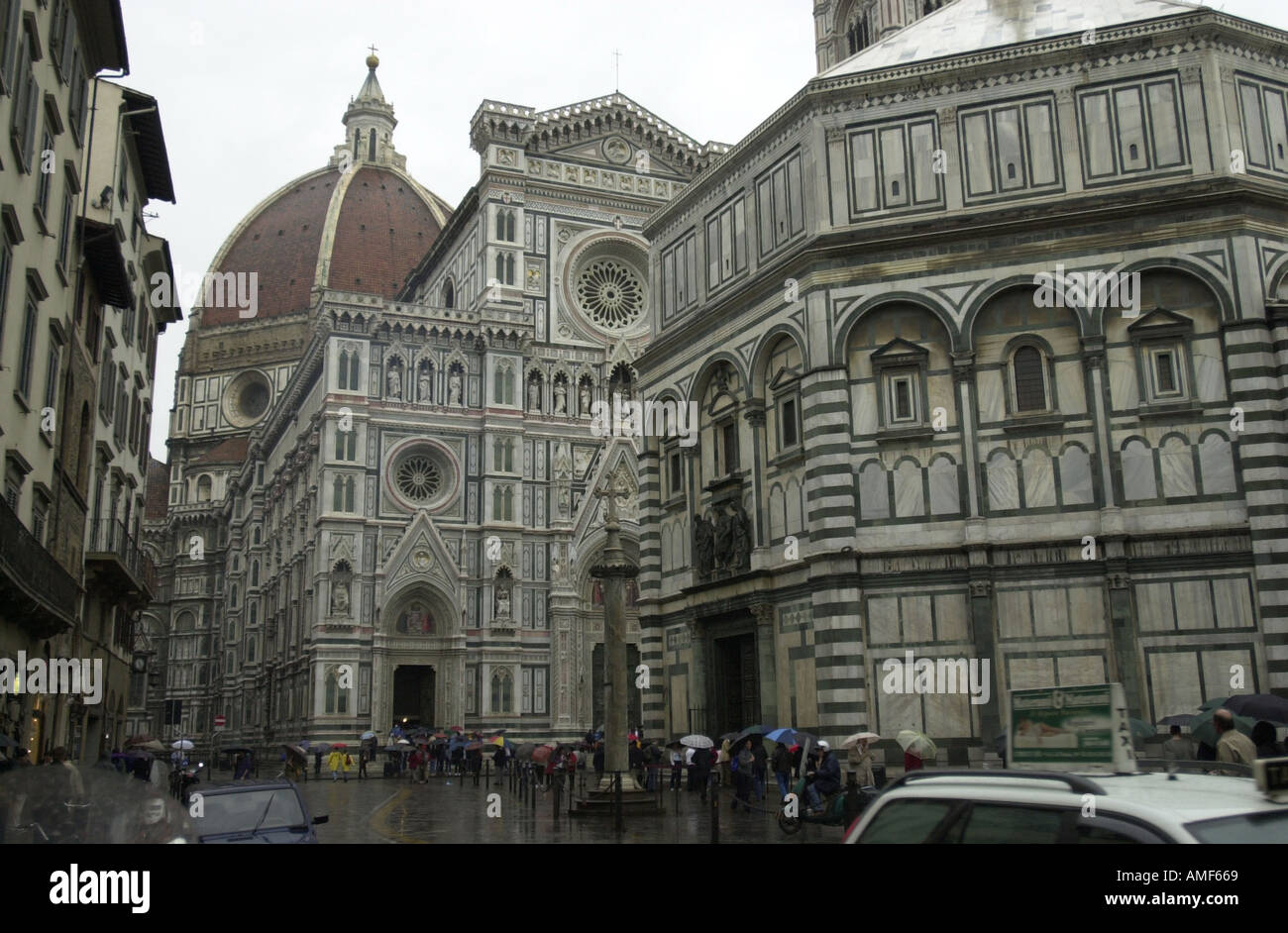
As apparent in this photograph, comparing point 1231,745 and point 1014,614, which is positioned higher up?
point 1014,614

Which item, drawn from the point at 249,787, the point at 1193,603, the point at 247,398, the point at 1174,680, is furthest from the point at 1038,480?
the point at 247,398

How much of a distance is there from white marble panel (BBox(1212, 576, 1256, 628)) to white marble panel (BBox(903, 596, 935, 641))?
5.21m

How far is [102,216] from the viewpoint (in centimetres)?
2828

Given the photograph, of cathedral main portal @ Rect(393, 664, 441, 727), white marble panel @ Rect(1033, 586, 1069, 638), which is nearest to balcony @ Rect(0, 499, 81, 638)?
white marble panel @ Rect(1033, 586, 1069, 638)

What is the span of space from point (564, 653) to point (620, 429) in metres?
12.2

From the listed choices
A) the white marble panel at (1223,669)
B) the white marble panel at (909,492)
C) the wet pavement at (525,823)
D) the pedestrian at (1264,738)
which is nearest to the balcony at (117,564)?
the wet pavement at (525,823)

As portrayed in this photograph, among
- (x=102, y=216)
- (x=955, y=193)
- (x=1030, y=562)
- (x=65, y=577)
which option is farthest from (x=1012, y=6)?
(x=65, y=577)

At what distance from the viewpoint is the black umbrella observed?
1783 centimetres

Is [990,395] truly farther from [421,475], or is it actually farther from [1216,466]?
[421,475]

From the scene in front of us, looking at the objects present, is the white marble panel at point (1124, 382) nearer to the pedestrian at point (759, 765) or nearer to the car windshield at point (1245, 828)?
the pedestrian at point (759, 765)

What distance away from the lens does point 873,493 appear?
2491 cm

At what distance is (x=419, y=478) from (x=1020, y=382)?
3919cm

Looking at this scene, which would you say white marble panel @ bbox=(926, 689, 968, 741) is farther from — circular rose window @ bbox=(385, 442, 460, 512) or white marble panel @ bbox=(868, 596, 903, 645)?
circular rose window @ bbox=(385, 442, 460, 512)
